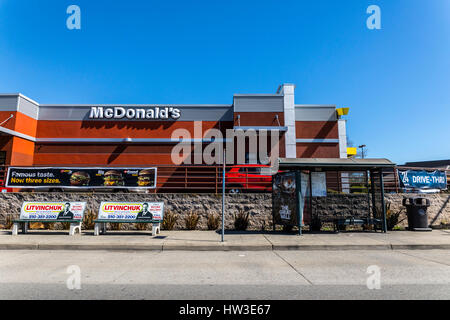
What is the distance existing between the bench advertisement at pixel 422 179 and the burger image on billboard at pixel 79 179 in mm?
15027

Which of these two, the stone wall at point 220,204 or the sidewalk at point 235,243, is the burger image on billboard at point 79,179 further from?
the sidewalk at point 235,243

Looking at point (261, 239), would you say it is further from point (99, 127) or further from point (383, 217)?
point (99, 127)

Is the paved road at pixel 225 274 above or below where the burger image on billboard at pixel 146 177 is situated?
below

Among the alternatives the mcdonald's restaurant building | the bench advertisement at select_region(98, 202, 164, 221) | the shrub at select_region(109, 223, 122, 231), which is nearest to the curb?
the bench advertisement at select_region(98, 202, 164, 221)

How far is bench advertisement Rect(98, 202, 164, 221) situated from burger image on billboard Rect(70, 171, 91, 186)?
313cm

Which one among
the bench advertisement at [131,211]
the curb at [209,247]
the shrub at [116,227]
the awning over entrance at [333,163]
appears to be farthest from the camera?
the shrub at [116,227]

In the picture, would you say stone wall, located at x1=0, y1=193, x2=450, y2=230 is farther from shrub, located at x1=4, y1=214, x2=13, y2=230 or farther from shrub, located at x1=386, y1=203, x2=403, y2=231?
shrub, located at x1=386, y1=203, x2=403, y2=231

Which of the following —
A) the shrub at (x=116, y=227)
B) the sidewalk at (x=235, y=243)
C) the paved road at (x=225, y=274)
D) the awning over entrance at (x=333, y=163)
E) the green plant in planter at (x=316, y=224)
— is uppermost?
the awning over entrance at (x=333, y=163)

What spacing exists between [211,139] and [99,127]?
885 centimetres

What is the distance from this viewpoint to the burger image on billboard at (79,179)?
44.1 ft

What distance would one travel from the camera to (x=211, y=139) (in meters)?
21.9

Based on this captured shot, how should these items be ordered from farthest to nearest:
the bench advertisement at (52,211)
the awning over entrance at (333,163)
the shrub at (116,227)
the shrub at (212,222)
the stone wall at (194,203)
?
the stone wall at (194,203), the shrub at (212,222), the shrub at (116,227), the bench advertisement at (52,211), the awning over entrance at (333,163)

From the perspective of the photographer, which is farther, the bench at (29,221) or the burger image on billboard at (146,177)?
the burger image on billboard at (146,177)

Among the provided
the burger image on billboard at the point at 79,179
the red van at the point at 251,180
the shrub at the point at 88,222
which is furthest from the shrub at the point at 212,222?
the burger image on billboard at the point at 79,179
